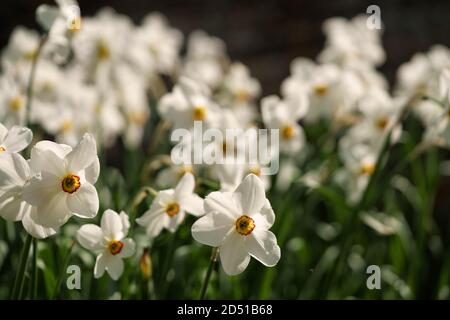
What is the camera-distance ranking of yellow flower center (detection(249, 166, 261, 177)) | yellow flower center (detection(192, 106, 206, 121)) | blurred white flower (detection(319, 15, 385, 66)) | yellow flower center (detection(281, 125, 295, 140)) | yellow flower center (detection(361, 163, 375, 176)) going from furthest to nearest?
1. blurred white flower (detection(319, 15, 385, 66))
2. yellow flower center (detection(361, 163, 375, 176))
3. yellow flower center (detection(281, 125, 295, 140))
4. yellow flower center (detection(192, 106, 206, 121))
5. yellow flower center (detection(249, 166, 261, 177))

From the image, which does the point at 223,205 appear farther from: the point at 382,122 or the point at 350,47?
the point at 350,47

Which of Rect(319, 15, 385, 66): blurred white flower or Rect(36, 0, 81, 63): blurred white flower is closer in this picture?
Rect(36, 0, 81, 63): blurred white flower

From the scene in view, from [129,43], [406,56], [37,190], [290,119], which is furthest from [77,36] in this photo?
[406,56]

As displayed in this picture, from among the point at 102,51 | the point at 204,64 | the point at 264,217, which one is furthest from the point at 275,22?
the point at 264,217

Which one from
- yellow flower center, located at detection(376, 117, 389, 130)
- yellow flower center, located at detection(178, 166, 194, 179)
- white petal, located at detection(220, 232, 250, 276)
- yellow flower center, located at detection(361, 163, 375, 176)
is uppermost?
yellow flower center, located at detection(376, 117, 389, 130)

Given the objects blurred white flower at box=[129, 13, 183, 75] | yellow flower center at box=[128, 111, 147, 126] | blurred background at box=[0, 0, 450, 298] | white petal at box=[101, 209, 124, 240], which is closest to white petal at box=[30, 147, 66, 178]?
white petal at box=[101, 209, 124, 240]

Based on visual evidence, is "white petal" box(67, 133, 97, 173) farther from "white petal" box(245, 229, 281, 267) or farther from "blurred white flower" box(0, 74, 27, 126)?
"blurred white flower" box(0, 74, 27, 126)

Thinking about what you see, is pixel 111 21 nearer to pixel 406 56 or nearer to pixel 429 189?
pixel 429 189
